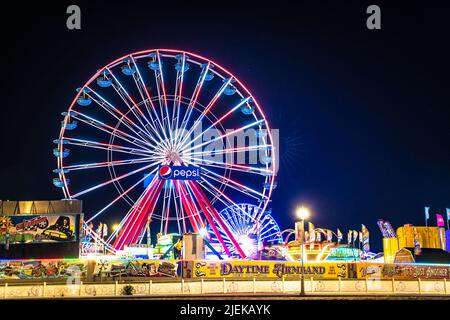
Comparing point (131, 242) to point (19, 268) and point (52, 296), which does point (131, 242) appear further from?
point (52, 296)

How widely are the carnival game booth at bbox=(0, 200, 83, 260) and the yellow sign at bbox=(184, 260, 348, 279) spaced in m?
7.58

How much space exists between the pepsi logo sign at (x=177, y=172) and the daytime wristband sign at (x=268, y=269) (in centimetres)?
743

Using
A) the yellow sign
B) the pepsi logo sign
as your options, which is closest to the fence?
the yellow sign

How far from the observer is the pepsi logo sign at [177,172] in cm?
4038

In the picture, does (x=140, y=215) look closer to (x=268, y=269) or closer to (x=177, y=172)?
(x=177, y=172)

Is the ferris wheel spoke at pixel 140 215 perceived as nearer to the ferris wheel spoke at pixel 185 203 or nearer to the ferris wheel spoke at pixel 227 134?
the ferris wheel spoke at pixel 185 203

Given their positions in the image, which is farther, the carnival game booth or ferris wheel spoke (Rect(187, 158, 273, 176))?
ferris wheel spoke (Rect(187, 158, 273, 176))

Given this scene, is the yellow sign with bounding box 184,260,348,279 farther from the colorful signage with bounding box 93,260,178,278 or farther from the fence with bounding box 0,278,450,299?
the fence with bounding box 0,278,450,299

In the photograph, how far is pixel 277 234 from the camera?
78.3m

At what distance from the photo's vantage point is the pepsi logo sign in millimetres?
40375

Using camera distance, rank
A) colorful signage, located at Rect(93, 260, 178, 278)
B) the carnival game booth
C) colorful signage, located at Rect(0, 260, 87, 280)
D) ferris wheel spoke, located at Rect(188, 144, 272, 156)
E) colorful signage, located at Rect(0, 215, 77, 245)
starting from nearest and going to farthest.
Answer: colorful signage, located at Rect(0, 260, 87, 280)
colorful signage, located at Rect(93, 260, 178, 278)
the carnival game booth
colorful signage, located at Rect(0, 215, 77, 245)
ferris wheel spoke, located at Rect(188, 144, 272, 156)

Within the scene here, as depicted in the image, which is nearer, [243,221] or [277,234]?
[243,221]
